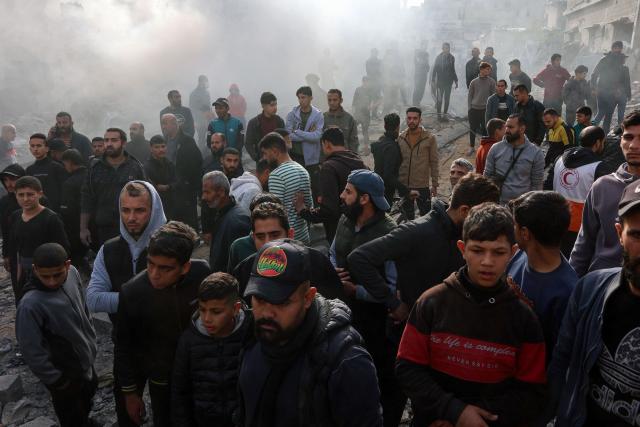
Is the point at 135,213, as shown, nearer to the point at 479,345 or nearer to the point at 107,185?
the point at 107,185

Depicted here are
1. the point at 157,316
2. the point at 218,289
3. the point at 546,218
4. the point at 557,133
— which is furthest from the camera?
the point at 557,133

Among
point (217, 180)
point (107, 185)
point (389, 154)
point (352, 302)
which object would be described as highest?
point (217, 180)

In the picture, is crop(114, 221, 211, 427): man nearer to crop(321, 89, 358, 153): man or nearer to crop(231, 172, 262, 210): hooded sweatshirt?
crop(231, 172, 262, 210): hooded sweatshirt

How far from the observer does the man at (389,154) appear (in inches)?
238

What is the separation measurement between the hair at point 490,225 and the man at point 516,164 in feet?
11.0

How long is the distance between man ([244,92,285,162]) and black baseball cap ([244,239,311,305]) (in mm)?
5330

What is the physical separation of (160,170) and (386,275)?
14.9 ft

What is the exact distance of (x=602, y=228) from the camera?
2916mm

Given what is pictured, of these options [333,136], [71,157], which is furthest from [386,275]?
[71,157]

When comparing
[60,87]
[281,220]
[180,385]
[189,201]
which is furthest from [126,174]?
[60,87]

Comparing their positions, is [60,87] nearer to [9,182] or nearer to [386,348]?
[9,182]

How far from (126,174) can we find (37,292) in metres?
2.22

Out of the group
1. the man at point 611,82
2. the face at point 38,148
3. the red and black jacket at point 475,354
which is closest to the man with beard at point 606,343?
the red and black jacket at point 475,354

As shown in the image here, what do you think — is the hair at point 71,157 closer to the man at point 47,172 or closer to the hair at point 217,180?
the man at point 47,172
